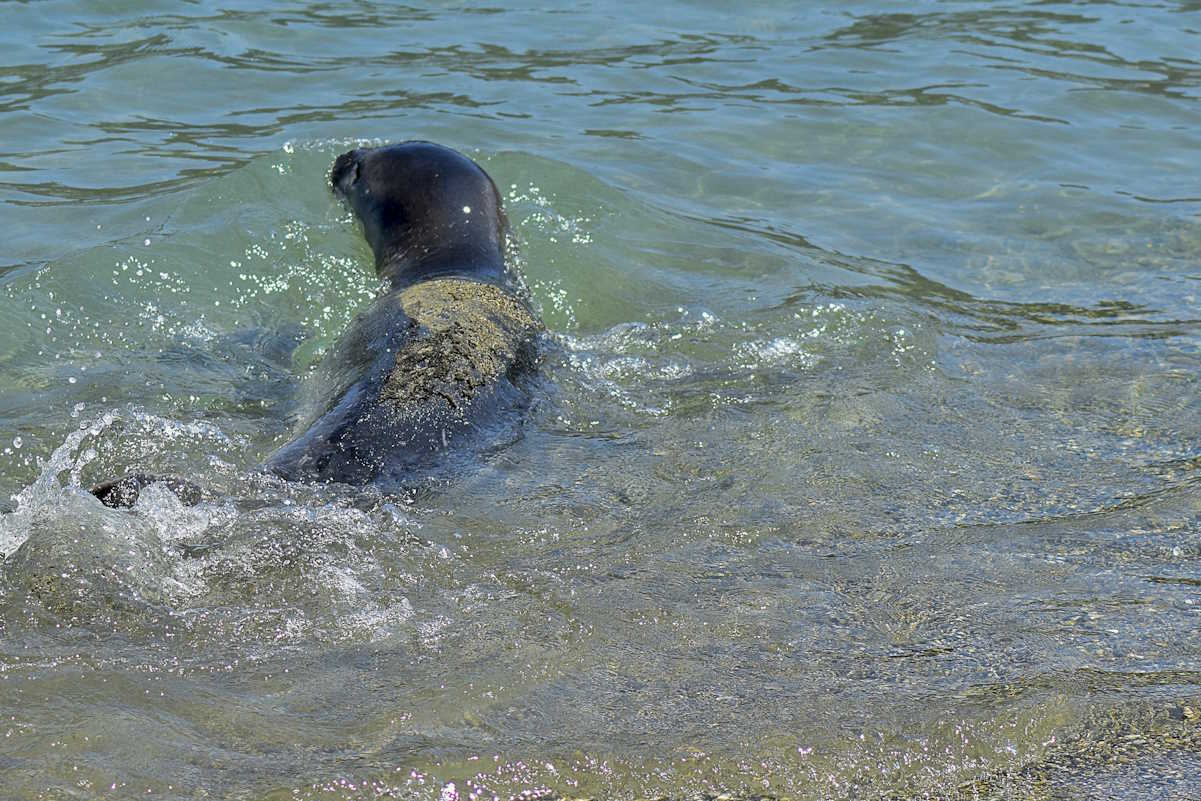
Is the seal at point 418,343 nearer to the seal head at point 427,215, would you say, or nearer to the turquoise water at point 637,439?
the seal head at point 427,215

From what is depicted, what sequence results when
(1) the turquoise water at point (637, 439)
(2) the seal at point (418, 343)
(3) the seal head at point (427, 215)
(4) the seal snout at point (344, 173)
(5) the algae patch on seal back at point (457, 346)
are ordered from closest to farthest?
1. (1) the turquoise water at point (637, 439)
2. (2) the seal at point (418, 343)
3. (5) the algae patch on seal back at point (457, 346)
4. (3) the seal head at point (427, 215)
5. (4) the seal snout at point (344, 173)

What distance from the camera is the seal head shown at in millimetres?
6051

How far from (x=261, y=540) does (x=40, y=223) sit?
422 centimetres

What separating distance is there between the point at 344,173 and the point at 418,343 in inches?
85.9

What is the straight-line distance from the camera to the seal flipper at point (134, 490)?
12.9 feet

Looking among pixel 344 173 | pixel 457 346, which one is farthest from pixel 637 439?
pixel 344 173

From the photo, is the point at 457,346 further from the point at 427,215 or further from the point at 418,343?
the point at 427,215

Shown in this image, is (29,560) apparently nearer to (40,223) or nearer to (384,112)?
(40,223)

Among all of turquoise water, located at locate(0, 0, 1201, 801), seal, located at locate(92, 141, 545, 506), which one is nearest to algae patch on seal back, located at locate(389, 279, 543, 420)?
seal, located at locate(92, 141, 545, 506)

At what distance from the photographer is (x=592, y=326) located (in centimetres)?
662

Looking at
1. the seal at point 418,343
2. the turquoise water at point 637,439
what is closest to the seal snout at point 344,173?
the seal at point 418,343

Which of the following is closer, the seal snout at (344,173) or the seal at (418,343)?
the seal at (418,343)

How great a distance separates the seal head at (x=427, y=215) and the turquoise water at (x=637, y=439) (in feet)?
1.18

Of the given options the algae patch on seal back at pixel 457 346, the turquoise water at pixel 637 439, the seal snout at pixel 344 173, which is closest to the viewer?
the turquoise water at pixel 637 439
